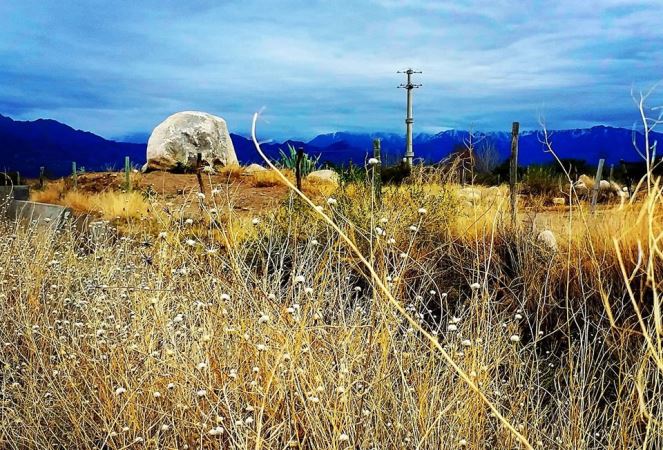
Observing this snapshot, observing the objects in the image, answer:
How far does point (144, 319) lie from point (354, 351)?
1.23m

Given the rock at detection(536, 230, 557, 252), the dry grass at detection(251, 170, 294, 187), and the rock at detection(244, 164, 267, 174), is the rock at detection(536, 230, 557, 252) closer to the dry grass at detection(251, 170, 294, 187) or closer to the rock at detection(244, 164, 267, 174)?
the dry grass at detection(251, 170, 294, 187)

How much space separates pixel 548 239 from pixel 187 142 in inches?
646

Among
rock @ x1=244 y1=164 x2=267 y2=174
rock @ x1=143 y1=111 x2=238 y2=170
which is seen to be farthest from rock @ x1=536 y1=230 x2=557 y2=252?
rock @ x1=143 y1=111 x2=238 y2=170

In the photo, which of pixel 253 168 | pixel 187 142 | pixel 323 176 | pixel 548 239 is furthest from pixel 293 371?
pixel 187 142

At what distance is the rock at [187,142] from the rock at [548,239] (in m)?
15.0

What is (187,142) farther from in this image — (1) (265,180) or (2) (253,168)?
(1) (265,180)

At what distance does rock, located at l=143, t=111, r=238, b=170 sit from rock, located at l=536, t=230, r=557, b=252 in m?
15.0

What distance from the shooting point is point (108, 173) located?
2059 centimetres

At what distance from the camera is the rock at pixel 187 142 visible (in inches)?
840

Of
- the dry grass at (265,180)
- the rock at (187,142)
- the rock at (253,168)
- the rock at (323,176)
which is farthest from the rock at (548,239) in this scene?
the rock at (187,142)

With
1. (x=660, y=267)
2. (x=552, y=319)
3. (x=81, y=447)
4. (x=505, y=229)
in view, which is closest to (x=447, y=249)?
(x=505, y=229)

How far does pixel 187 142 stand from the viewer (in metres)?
21.6

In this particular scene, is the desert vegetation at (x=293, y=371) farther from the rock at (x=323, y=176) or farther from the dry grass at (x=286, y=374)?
the rock at (x=323, y=176)

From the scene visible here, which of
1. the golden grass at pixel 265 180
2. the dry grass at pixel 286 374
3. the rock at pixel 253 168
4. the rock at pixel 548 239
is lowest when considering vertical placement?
the dry grass at pixel 286 374
